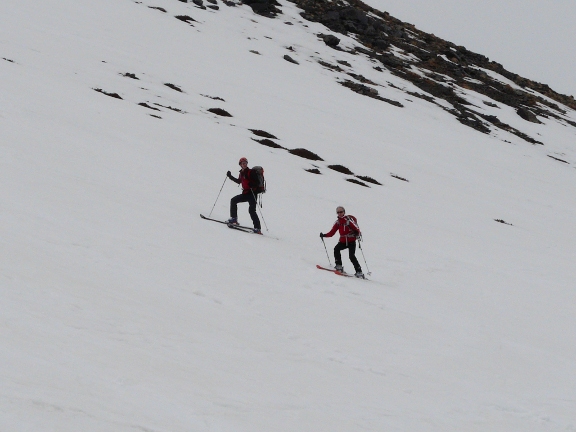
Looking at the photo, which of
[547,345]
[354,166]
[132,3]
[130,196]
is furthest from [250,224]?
[132,3]

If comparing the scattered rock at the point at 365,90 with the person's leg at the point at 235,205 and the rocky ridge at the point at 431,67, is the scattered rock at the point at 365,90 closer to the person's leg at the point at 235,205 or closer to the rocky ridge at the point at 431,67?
the rocky ridge at the point at 431,67

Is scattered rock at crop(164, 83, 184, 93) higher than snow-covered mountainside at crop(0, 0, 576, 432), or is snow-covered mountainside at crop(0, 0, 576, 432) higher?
snow-covered mountainside at crop(0, 0, 576, 432)

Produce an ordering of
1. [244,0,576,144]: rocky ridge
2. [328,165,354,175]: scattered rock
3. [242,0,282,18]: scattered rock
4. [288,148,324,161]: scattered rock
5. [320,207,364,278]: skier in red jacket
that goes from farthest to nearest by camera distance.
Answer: [242,0,282,18]: scattered rock < [244,0,576,144]: rocky ridge < [288,148,324,161]: scattered rock < [328,165,354,175]: scattered rock < [320,207,364,278]: skier in red jacket

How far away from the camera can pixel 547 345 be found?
32.8 feet

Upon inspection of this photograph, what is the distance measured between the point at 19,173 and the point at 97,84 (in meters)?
15.1

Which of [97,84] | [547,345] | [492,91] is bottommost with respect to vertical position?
[97,84]

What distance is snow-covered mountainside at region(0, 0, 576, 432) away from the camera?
5289mm

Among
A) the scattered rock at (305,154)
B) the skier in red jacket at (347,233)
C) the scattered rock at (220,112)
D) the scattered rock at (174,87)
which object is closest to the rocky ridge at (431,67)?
the scattered rock at (174,87)

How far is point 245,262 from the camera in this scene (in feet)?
35.0

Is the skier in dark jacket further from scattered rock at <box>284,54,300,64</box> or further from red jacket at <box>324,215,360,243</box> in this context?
scattered rock at <box>284,54,300,64</box>

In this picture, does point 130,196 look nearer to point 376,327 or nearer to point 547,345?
point 376,327

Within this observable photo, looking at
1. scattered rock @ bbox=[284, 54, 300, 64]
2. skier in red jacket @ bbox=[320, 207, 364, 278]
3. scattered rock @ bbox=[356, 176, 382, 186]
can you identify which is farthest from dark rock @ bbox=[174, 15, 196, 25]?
skier in red jacket @ bbox=[320, 207, 364, 278]

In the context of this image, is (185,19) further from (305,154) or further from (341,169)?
(341,169)

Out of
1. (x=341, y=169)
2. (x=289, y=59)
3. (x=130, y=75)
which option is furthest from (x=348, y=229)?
(x=289, y=59)
